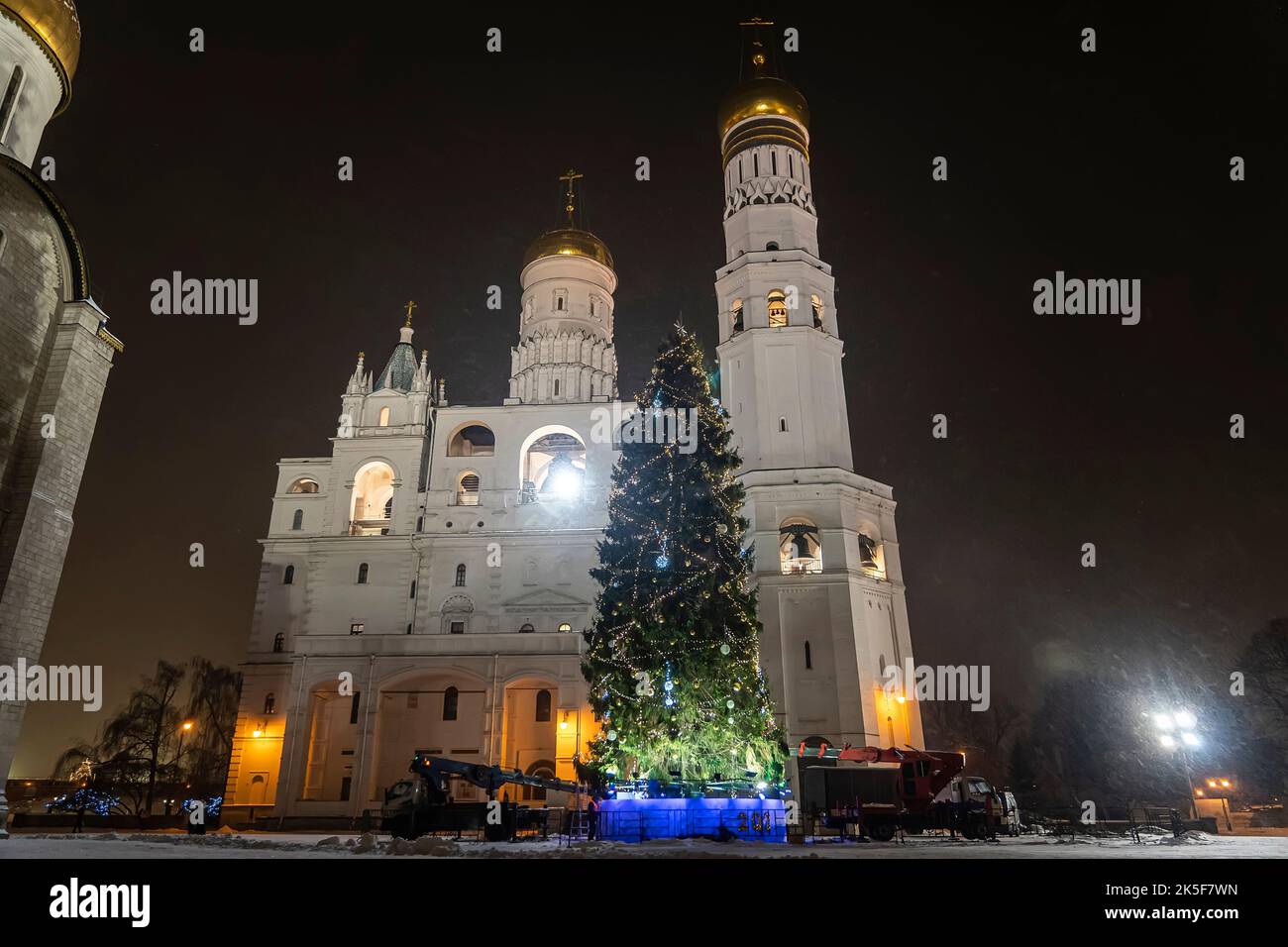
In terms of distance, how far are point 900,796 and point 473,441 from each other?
2757cm

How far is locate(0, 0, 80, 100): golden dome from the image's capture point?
2050 cm

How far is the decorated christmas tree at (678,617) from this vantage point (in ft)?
58.4

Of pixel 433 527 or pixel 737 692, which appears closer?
pixel 737 692

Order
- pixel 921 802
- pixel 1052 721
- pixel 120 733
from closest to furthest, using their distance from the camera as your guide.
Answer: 1. pixel 921 802
2. pixel 120 733
3. pixel 1052 721

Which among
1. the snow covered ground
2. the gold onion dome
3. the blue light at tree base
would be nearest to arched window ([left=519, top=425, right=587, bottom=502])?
the gold onion dome

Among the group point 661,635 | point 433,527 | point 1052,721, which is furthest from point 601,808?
point 1052,721

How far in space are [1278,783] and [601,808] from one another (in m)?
33.2

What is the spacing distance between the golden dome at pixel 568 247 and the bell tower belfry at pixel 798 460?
967 centimetres

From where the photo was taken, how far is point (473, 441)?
4100 centimetres

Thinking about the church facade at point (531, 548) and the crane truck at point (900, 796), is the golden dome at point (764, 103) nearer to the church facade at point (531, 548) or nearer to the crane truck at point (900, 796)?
the church facade at point (531, 548)

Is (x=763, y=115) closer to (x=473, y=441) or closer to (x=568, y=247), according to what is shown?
(x=568, y=247)

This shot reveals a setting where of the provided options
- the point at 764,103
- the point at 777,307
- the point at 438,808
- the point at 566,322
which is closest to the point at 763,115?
the point at 764,103

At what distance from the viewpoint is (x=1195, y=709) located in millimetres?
35969
